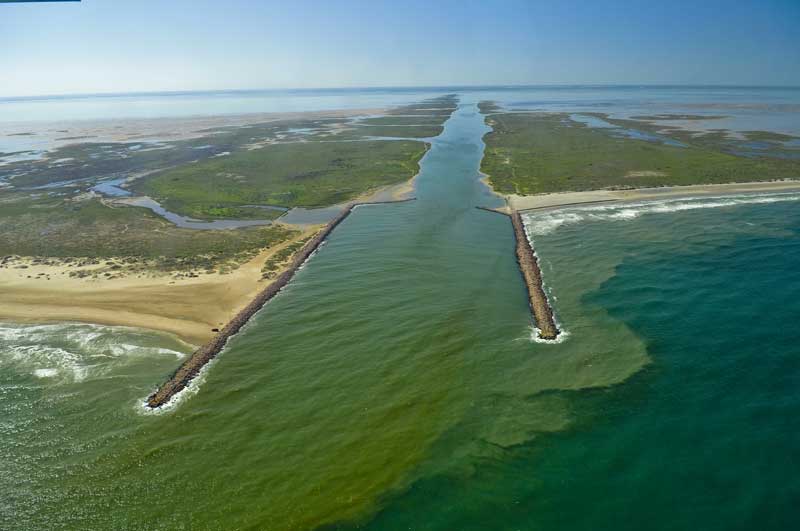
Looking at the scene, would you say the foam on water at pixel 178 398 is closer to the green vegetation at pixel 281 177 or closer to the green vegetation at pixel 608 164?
the green vegetation at pixel 281 177

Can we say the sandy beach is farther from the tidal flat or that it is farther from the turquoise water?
the turquoise water

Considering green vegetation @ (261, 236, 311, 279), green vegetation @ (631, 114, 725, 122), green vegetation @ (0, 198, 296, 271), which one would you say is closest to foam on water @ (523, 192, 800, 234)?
green vegetation @ (261, 236, 311, 279)

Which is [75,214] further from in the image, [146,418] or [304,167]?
[146,418]

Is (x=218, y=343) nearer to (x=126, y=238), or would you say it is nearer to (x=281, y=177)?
(x=126, y=238)

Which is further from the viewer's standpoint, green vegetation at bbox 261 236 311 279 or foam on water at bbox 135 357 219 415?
green vegetation at bbox 261 236 311 279

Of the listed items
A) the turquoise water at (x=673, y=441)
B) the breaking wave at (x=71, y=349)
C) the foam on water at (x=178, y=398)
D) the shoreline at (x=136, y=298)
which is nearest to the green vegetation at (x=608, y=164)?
the turquoise water at (x=673, y=441)

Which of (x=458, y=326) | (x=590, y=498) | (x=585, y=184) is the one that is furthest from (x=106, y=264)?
(x=585, y=184)
